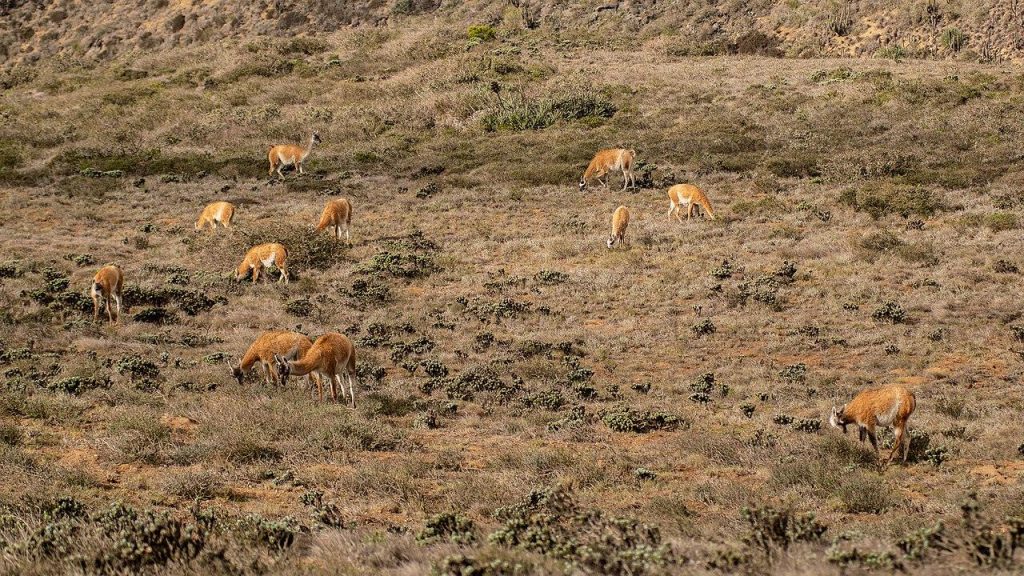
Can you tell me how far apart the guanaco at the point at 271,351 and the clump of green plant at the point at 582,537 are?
19.0ft

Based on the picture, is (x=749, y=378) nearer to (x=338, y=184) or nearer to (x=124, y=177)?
(x=338, y=184)

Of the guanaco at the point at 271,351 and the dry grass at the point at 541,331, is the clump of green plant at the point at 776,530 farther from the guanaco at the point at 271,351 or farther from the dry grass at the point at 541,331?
the guanaco at the point at 271,351

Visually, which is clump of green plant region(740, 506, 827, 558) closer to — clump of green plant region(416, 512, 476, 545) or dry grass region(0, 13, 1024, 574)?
dry grass region(0, 13, 1024, 574)

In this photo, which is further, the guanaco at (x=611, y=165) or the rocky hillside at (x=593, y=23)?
the rocky hillside at (x=593, y=23)

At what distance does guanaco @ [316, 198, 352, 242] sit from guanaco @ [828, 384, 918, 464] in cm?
1614

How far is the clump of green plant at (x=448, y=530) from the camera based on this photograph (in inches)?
255

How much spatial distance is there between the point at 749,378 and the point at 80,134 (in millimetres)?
40897

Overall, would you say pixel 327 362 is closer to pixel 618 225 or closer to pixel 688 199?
pixel 618 225

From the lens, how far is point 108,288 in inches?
650

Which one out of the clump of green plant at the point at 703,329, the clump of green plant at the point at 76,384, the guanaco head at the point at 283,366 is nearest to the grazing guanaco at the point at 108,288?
the clump of green plant at the point at 76,384

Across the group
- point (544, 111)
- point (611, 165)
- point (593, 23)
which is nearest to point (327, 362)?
point (611, 165)

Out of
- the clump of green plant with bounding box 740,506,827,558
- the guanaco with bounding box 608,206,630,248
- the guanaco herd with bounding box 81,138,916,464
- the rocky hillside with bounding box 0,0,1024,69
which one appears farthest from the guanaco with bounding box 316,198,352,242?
the rocky hillside with bounding box 0,0,1024,69

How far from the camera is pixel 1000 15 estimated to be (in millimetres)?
54031

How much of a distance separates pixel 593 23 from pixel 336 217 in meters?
54.1
